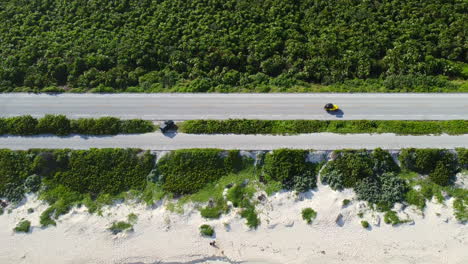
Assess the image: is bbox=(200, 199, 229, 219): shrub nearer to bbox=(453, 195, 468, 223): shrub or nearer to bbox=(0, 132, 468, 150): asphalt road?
bbox=(0, 132, 468, 150): asphalt road

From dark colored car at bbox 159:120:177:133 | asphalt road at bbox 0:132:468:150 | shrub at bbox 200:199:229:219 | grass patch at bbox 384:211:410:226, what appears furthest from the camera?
dark colored car at bbox 159:120:177:133

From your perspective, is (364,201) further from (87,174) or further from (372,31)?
(87,174)

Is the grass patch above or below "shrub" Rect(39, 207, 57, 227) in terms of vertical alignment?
below

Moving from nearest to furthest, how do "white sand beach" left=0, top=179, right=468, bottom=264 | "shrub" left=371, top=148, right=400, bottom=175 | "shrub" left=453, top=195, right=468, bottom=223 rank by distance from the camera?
"white sand beach" left=0, top=179, right=468, bottom=264, "shrub" left=453, top=195, right=468, bottom=223, "shrub" left=371, top=148, right=400, bottom=175

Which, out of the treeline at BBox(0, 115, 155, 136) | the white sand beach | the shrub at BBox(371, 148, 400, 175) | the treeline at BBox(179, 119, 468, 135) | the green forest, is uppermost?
the green forest

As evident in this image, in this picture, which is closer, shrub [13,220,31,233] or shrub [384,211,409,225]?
shrub [384,211,409,225]

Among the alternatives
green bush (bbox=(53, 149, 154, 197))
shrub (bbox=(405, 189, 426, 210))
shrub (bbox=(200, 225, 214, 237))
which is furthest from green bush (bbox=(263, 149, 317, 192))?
green bush (bbox=(53, 149, 154, 197))

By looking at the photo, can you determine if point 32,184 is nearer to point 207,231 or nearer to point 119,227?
point 119,227

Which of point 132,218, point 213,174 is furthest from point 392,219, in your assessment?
point 132,218
